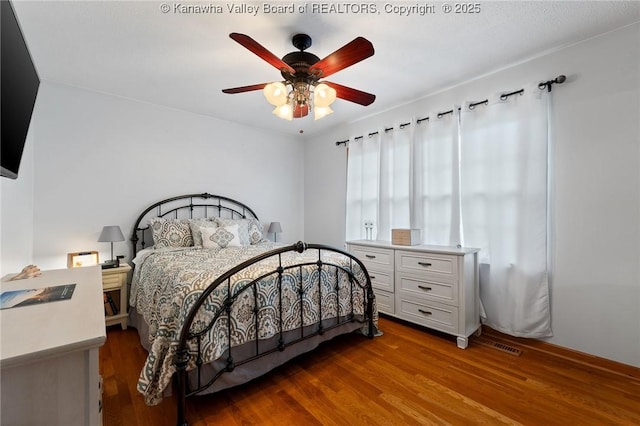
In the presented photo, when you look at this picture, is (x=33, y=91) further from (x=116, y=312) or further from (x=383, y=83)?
(x=383, y=83)

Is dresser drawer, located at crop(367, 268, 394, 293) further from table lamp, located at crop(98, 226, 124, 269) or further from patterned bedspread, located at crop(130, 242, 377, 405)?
table lamp, located at crop(98, 226, 124, 269)

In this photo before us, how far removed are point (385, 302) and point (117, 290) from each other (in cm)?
276

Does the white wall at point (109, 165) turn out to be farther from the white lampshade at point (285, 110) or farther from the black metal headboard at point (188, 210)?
the white lampshade at point (285, 110)

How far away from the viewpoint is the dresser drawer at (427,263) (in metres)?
2.47

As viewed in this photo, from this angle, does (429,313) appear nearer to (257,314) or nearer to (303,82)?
(257,314)

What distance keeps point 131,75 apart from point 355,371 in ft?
10.7

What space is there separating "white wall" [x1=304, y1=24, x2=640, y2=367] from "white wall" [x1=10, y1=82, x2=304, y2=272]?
11.4ft

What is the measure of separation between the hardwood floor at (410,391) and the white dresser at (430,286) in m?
0.24

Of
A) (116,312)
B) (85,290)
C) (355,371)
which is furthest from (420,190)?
(116,312)

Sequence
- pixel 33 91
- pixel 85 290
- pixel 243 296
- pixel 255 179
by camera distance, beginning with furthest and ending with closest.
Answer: pixel 255 179, pixel 243 296, pixel 33 91, pixel 85 290

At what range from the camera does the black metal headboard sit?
Answer: 3.26 m

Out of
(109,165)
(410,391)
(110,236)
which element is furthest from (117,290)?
(410,391)

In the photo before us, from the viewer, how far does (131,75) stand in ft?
8.77

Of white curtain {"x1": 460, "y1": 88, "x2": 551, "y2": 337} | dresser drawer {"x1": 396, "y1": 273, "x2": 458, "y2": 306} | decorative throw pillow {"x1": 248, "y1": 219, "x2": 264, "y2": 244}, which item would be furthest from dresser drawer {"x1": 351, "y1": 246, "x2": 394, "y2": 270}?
decorative throw pillow {"x1": 248, "y1": 219, "x2": 264, "y2": 244}
